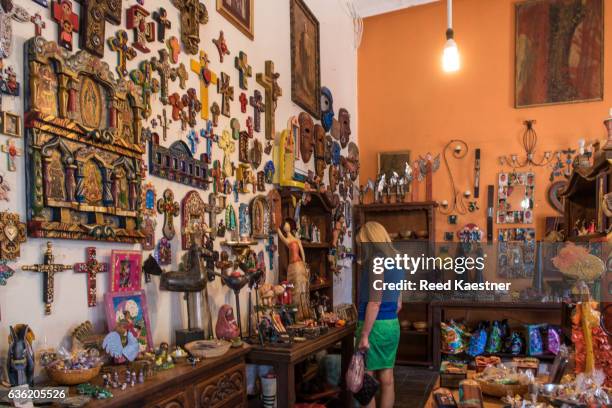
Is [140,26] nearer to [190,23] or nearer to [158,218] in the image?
[190,23]

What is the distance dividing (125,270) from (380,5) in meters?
5.12

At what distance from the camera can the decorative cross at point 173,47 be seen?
2.84 metres

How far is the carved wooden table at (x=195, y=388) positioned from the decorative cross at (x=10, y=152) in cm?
91

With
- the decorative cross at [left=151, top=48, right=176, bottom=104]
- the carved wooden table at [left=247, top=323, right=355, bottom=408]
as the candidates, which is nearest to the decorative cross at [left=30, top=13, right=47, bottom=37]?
the decorative cross at [left=151, top=48, right=176, bottom=104]

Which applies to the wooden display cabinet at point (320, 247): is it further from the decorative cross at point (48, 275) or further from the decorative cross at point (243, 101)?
the decorative cross at point (48, 275)

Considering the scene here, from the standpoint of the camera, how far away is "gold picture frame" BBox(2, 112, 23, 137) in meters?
1.88

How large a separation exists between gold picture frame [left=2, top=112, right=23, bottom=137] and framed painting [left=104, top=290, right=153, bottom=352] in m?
0.79

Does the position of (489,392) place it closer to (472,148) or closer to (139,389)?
(139,389)

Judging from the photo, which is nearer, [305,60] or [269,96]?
[269,96]

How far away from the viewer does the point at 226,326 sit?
2900 mm

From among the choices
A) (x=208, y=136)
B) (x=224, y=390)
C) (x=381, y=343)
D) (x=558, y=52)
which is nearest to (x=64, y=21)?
(x=208, y=136)

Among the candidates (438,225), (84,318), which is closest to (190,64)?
(84,318)

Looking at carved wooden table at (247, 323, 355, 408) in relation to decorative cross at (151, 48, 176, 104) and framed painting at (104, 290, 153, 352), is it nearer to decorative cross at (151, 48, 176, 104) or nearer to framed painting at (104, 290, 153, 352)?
framed painting at (104, 290, 153, 352)

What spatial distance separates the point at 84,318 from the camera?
7.30 feet
